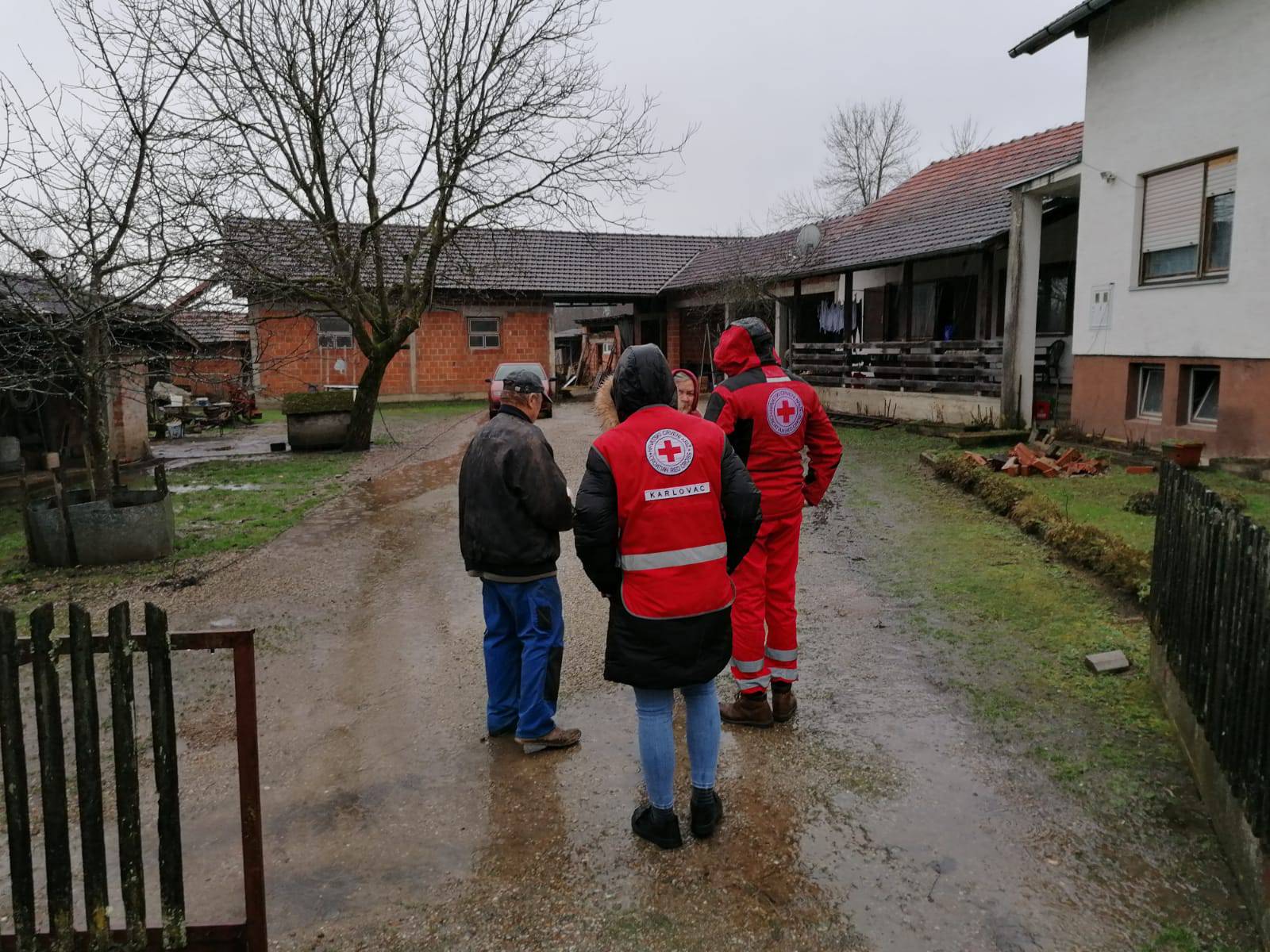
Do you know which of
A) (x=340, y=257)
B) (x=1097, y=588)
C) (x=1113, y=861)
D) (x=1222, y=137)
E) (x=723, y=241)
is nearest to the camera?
(x=1113, y=861)

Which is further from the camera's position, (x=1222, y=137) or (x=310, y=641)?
(x=1222, y=137)

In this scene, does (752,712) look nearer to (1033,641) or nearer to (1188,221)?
(1033,641)

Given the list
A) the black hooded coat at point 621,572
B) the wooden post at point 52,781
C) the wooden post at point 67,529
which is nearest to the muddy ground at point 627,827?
the wooden post at point 52,781

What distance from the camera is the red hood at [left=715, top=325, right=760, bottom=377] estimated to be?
4367 millimetres

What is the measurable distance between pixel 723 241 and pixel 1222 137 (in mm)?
20423

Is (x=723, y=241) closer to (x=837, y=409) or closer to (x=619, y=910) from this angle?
(x=837, y=409)

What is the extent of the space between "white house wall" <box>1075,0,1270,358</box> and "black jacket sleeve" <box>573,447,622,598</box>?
31.0 ft

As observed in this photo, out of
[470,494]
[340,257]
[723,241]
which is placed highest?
[723,241]

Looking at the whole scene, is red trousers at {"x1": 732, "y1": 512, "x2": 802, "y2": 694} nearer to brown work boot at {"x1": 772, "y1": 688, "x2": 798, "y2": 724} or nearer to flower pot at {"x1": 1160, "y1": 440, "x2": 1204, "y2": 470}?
brown work boot at {"x1": 772, "y1": 688, "x2": 798, "y2": 724}

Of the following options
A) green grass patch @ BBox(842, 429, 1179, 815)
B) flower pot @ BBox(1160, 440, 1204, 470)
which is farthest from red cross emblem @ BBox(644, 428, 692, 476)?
flower pot @ BBox(1160, 440, 1204, 470)

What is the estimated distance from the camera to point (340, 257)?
15109 mm

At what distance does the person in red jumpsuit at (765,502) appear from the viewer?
168 inches

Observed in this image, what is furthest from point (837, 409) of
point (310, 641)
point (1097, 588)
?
point (310, 641)

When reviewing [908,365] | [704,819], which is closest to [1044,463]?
[908,365]
